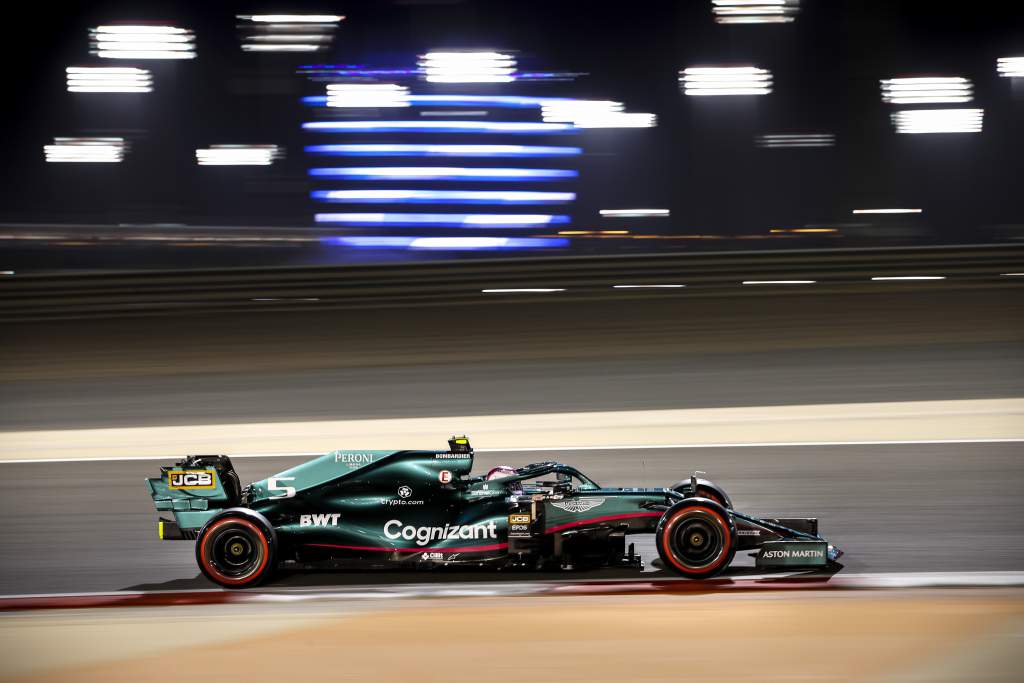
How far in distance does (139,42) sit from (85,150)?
14.9ft

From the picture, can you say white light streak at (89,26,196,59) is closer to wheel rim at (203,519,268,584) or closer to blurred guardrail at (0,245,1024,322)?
blurred guardrail at (0,245,1024,322)

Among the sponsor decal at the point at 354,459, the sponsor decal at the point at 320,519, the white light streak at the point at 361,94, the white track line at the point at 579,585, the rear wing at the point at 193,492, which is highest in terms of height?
the white light streak at the point at 361,94

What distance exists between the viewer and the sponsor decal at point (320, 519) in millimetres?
5609

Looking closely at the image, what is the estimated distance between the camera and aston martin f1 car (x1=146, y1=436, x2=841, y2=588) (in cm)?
539

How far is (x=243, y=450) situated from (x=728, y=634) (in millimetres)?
6081

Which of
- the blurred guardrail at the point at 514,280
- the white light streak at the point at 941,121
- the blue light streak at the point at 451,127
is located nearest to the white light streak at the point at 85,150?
the blue light streak at the point at 451,127

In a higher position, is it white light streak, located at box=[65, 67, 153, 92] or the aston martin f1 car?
white light streak, located at box=[65, 67, 153, 92]

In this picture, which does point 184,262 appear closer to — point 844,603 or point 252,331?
point 252,331

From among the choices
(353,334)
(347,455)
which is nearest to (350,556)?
(347,455)

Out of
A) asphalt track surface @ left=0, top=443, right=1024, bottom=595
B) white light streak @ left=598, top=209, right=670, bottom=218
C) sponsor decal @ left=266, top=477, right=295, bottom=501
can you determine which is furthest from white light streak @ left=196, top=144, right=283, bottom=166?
sponsor decal @ left=266, top=477, right=295, bottom=501

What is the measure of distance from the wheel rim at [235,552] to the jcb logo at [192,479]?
27cm

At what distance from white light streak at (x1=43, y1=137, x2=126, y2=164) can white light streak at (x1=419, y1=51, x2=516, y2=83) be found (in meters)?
11.5

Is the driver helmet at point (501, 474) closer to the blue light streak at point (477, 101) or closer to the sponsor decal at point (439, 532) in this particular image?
the sponsor decal at point (439, 532)

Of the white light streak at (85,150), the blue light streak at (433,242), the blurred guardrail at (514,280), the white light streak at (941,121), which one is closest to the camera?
the blurred guardrail at (514,280)
